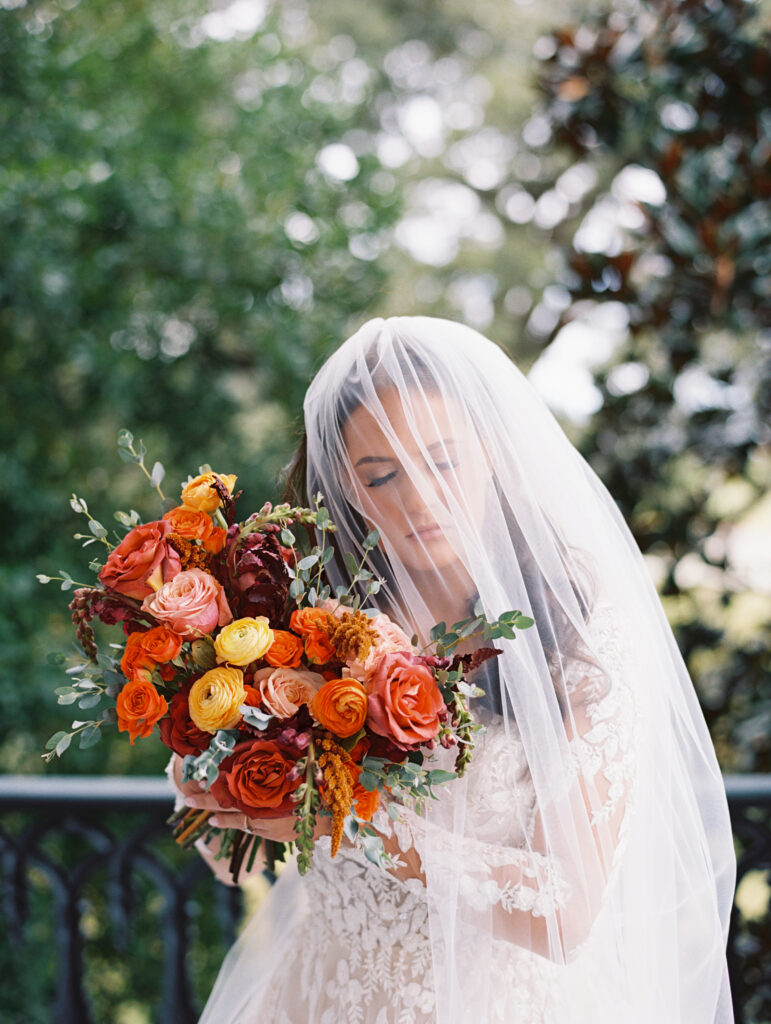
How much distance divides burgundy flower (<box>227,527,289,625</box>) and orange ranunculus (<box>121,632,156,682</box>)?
0.15 metres

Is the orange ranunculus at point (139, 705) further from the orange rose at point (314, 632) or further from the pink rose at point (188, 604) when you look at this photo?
the orange rose at point (314, 632)

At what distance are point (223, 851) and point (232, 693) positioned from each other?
0.63 meters

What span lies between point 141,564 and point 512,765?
666 millimetres

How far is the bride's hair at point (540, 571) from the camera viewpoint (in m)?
1.43

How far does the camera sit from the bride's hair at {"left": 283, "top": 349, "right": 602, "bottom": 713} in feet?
4.68

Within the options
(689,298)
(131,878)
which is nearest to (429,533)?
(131,878)

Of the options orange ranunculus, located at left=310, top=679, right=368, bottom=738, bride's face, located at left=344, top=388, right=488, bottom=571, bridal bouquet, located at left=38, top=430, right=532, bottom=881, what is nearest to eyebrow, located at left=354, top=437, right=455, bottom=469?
bride's face, located at left=344, top=388, right=488, bottom=571

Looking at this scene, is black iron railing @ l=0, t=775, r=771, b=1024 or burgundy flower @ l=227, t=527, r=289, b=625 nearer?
burgundy flower @ l=227, t=527, r=289, b=625

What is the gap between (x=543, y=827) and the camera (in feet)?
4.31

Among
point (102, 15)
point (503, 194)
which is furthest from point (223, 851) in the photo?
point (503, 194)

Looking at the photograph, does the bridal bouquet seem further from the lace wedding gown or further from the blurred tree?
the blurred tree

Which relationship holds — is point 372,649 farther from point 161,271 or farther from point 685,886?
point 161,271

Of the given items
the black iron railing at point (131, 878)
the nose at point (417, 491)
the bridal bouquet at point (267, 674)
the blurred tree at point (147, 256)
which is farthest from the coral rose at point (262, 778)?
the blurred tree at point (147, 256)

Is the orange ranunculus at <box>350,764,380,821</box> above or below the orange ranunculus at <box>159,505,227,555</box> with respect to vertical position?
below
